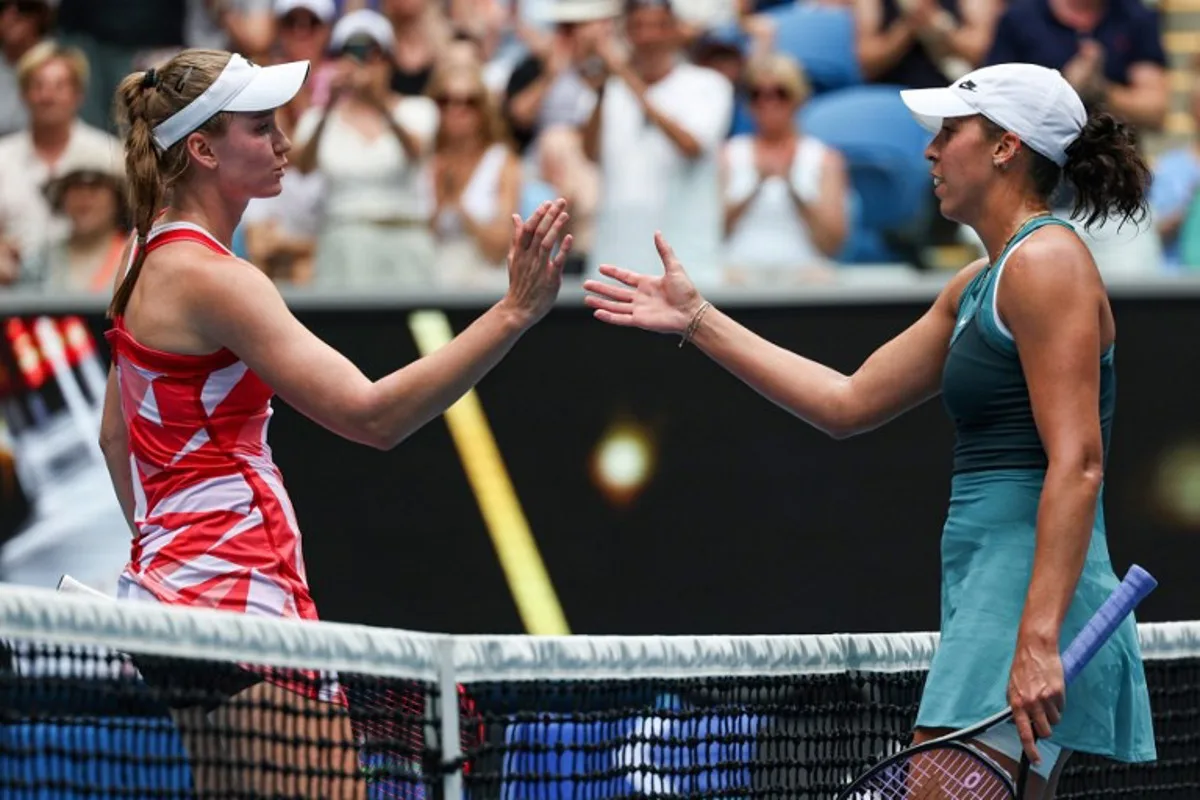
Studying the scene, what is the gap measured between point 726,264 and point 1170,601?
2069 millimetres

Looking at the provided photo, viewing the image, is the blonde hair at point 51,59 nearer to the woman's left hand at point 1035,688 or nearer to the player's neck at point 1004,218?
the player's neck at point 1004,218

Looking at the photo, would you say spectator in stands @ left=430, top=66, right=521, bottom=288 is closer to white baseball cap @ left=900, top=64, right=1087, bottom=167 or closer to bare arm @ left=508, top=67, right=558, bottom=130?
bare arm @ left=508, top=67, right=558, bottom=130

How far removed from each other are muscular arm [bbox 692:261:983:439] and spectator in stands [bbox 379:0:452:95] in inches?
170

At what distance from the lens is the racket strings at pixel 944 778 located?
128 inches

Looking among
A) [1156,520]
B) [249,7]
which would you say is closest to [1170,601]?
[1156,520]

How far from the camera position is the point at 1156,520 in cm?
765

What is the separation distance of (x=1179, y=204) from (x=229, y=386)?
5.07 m

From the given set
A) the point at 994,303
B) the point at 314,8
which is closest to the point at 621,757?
the point at 994,303

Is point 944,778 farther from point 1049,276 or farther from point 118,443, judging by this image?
point 118,443

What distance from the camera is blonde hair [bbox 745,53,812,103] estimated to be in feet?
25.5

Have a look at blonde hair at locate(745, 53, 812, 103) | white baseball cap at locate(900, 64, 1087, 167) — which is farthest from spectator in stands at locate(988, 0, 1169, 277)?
white baseball cap at locate(900, 64, 1087, 167)

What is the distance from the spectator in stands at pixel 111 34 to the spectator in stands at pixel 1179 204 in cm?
393

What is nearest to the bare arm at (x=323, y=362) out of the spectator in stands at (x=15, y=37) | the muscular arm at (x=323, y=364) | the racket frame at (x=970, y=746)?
the muscular arm at (x=323, y=364)

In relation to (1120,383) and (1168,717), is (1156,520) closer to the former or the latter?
(1120,383)
